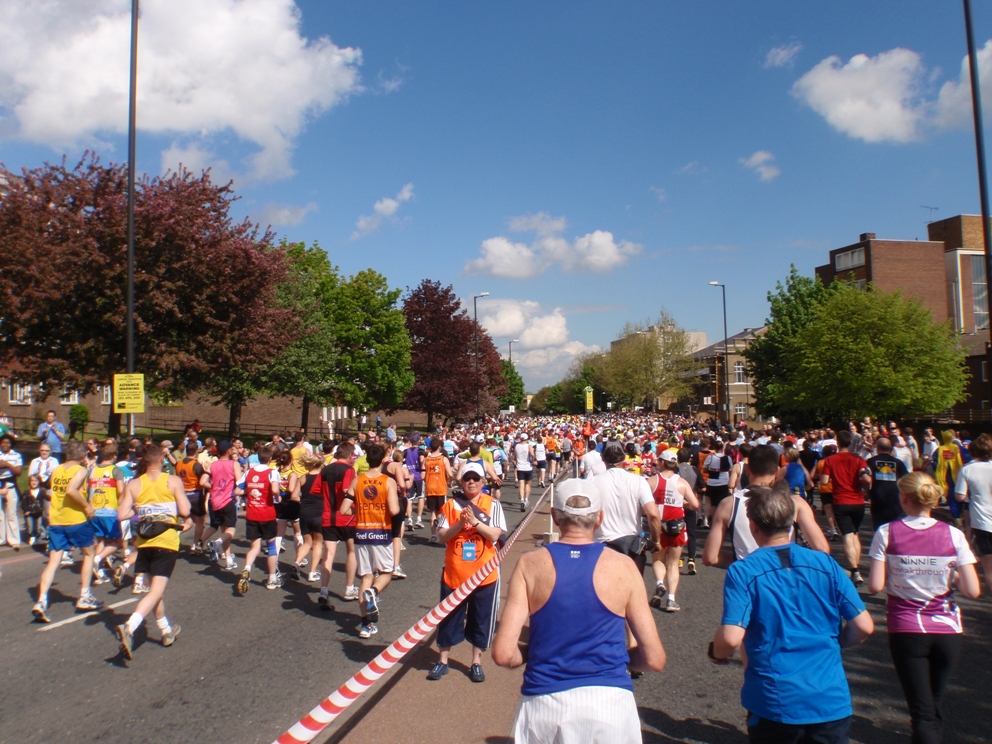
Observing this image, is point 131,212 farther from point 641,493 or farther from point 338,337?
point 338,337

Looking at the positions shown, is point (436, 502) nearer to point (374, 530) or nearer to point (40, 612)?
point (374, 530)

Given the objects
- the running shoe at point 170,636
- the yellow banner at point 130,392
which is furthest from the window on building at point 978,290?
the running shoe at point 170,636

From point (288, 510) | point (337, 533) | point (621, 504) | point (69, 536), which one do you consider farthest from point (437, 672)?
point (69, 536)

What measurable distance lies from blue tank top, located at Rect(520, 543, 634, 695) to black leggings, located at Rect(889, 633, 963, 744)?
7.07 ft

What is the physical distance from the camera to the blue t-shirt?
2939mm

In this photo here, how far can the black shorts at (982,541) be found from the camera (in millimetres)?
6766

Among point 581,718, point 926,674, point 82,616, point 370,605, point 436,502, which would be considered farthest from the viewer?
point 436,502

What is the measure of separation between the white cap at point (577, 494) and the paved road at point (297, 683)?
241cm

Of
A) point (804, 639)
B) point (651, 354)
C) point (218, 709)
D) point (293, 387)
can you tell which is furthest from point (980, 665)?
point (651, 354)

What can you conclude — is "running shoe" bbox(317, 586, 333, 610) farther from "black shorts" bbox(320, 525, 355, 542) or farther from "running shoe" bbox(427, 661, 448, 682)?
"running shoe" bbox(427, 661, 448, 682)

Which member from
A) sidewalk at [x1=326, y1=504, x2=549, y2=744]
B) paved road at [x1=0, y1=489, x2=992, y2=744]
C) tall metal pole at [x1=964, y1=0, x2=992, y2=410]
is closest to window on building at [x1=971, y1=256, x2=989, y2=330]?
tall metal pole at [x1=964, y1=0, x2=992, y2=410]

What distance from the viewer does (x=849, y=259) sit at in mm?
62219

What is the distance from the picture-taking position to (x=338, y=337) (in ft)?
139

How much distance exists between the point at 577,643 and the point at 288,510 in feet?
25.3
